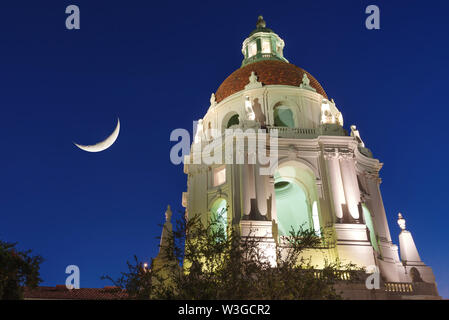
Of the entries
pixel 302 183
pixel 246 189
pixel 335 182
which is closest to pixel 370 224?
pixel 335 182

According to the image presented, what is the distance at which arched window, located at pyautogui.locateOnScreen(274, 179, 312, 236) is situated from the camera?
36.9 metres

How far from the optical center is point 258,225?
26734 mm

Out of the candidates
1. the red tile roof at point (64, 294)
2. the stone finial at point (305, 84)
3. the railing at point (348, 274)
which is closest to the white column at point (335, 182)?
the railing at point (348, 274)

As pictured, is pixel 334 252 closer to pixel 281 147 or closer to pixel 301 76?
pixel 281 147

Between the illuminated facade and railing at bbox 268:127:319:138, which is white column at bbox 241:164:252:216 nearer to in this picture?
the illuminated facade

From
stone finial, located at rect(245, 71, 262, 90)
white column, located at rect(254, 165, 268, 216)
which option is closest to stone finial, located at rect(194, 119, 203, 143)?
stone finial, located at rect(245, 71, 262, 90)

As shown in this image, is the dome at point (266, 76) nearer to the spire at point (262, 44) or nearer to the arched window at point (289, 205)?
the spire at point (262, 44)

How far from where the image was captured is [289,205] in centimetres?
3769

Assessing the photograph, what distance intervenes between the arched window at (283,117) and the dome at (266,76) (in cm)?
230

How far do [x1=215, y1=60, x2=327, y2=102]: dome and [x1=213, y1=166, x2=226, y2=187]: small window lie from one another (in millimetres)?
8719

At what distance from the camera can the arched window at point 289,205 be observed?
36.9 m

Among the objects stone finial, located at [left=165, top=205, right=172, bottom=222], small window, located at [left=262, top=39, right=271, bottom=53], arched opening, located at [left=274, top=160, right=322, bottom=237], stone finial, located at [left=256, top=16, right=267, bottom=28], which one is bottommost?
stone finial, located at [left=165, top=205, right=172, bottom=222]

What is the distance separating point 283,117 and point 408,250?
14.8m

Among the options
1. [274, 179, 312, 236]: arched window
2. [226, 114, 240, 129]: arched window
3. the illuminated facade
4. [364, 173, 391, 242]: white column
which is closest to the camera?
the illuminated facade
